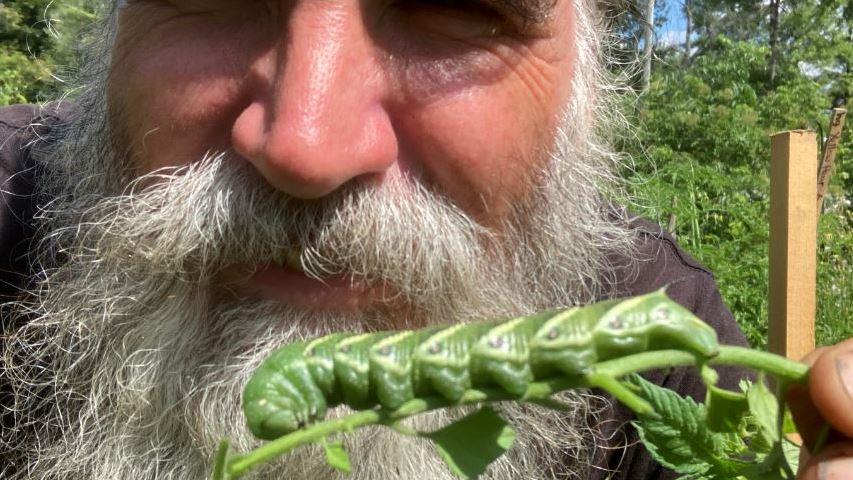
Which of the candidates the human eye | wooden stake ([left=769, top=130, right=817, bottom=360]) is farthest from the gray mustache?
wooden stake ([left=769, top=130, right=817, bottom=360])

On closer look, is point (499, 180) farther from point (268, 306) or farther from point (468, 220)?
point (268, 306)

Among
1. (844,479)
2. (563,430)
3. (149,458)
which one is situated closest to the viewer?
(844,479)

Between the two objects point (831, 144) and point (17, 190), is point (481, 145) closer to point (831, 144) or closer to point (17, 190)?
point (17, 190)

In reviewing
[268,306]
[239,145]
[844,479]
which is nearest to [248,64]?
[239,145]

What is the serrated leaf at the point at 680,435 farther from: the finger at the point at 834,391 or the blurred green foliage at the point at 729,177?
the blurred green foliage at the point at 729,177

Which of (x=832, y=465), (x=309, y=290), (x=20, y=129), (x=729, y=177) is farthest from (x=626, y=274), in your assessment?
(x=729, y=177)

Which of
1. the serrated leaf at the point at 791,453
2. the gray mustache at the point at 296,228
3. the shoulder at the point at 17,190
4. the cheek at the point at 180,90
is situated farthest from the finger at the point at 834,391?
the shoulder at the point at 17,190
